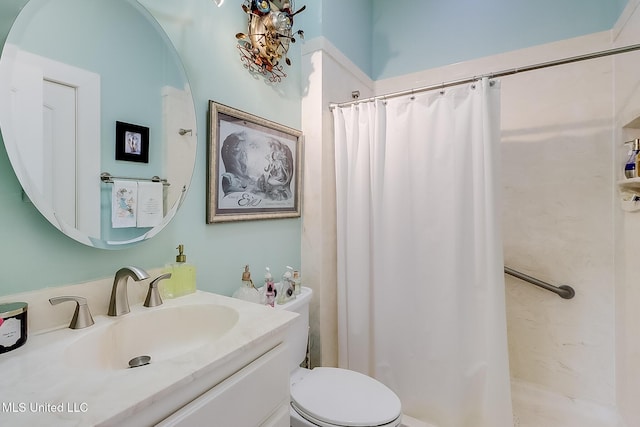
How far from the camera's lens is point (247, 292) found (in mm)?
1213

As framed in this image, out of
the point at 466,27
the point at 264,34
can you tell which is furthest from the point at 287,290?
the point at 466,27

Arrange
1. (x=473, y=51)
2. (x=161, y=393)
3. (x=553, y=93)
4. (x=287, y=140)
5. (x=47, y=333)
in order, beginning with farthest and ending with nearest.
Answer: (x=473, y=51)
(x=553, y=93)
(x=287, y=140)
(x=47, y=333)
(x=161, y=393)

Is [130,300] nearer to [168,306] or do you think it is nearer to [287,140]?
[168,306]

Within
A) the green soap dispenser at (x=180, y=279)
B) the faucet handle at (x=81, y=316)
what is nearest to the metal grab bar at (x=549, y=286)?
the green soap dispenser at (x=180, y=279)

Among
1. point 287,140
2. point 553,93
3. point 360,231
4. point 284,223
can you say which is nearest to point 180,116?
point 287,140

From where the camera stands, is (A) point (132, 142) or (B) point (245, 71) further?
(B) point (245, 71)

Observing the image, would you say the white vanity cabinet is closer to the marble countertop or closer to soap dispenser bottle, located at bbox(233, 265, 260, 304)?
the marble countertop

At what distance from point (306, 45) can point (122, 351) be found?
1622mm

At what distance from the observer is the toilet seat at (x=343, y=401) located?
1.02m

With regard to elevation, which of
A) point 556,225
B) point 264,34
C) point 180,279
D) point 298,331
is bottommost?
point 298,331

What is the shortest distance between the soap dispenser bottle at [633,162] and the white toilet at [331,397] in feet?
4.81

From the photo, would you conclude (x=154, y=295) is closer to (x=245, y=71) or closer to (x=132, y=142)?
(x=132, y=142)

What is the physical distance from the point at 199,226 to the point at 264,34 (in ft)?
3.04

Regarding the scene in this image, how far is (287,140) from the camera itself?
154 cm
